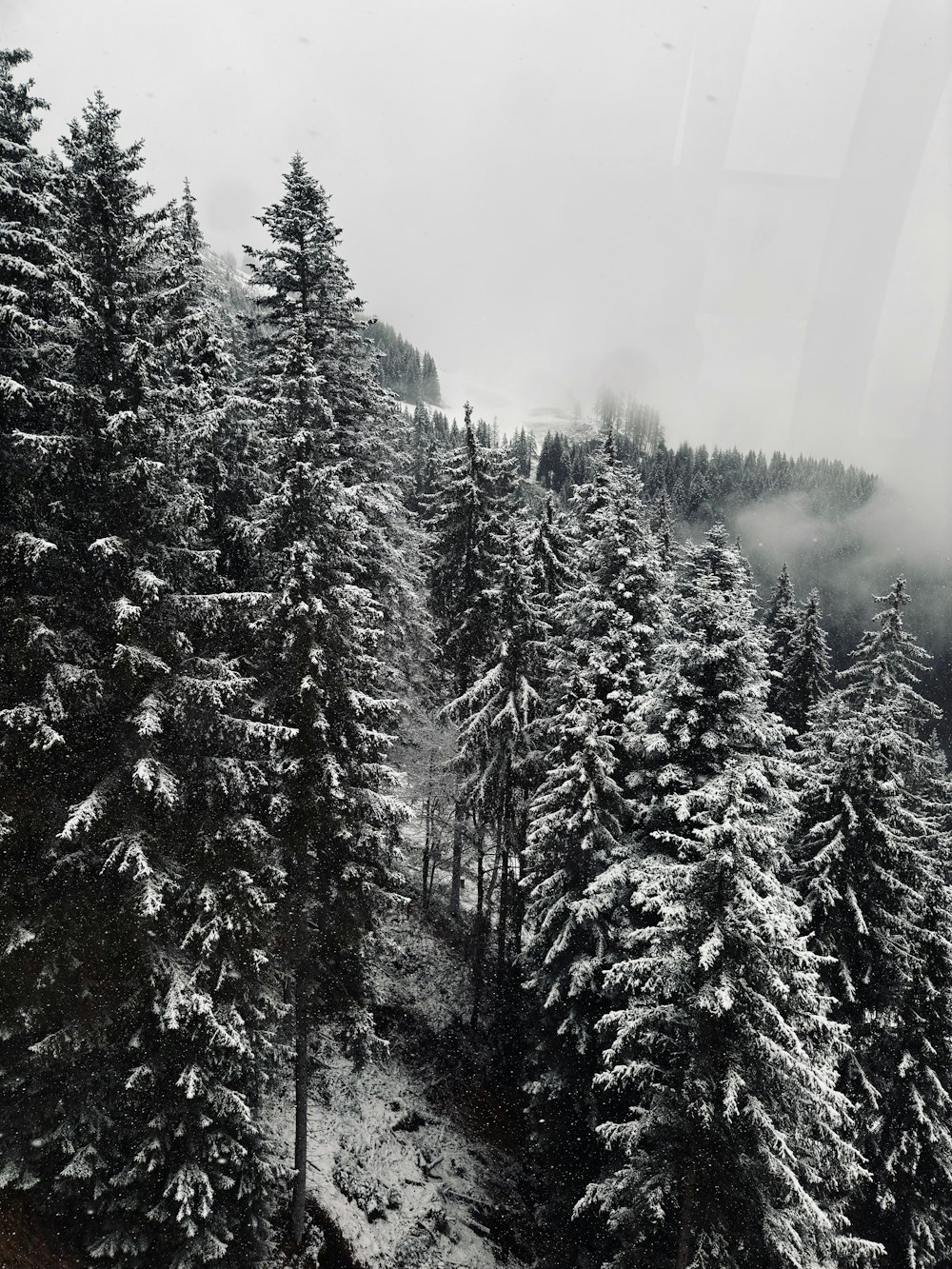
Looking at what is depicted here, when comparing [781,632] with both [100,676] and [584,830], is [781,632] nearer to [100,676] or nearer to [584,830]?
[584,830]

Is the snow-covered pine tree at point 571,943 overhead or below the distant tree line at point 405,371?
below

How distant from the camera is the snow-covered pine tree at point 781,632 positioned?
32.6 metres

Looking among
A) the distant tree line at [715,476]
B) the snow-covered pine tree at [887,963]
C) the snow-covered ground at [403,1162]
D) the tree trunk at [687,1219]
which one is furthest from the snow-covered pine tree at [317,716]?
the distant tree line at [715,476]

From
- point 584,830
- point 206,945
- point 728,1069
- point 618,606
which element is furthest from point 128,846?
point 618,606

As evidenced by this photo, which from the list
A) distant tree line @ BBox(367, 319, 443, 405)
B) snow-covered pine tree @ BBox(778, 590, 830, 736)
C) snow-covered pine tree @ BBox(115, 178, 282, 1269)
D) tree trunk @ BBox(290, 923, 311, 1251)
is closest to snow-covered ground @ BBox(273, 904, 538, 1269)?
tree trunk @ BBox(290, 923, 311, 1251)

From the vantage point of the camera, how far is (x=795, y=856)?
17.0 meters

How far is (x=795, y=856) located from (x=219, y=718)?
14762 millimetres

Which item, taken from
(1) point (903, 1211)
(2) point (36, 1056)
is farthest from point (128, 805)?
(1) point (903, 1211)

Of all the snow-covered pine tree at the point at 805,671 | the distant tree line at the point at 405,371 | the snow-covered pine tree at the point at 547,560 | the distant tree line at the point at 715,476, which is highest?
the distant tree line at the point at 405,371

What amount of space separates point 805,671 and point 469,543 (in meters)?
19.6

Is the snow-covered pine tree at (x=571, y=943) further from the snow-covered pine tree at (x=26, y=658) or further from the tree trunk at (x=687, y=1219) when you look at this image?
the snow-covered pine tree at (x=26, y=658)

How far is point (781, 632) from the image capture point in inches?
1460

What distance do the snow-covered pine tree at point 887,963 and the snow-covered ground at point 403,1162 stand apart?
8.96 metres

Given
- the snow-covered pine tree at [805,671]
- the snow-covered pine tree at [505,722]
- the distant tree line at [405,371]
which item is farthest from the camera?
the distant tree line at [405,371]
